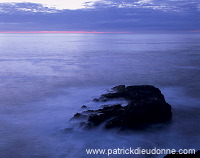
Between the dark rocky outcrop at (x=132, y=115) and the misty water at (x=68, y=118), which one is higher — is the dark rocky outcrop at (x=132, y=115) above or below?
above

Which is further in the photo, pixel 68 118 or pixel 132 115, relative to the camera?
pixel 68 118

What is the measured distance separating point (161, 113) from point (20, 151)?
6423 millimetres

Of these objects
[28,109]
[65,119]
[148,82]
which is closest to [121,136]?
[65,119]

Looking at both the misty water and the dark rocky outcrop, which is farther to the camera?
the dark rocky outcrop

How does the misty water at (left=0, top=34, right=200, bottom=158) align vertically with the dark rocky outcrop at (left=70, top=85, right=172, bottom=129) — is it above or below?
below

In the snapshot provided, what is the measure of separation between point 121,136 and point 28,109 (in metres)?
6.34

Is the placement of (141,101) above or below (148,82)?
above

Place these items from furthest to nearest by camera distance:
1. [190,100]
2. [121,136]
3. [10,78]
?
[10,78]
[190,100]
[121,136]

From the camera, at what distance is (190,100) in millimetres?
15633

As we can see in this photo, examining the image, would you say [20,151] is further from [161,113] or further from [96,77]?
[96,77]

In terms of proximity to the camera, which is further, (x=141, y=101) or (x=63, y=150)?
(x=141, y=101)

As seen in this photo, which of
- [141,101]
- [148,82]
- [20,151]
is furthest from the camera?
[148,82]

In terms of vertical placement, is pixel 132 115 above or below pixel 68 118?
above

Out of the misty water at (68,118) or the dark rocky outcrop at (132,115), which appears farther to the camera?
the dark rocky outcrop at (132,115)
